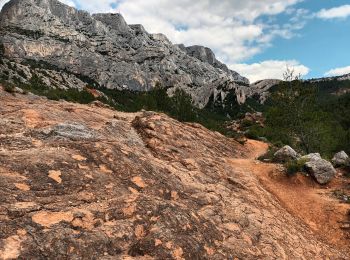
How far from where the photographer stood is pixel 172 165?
685 inches

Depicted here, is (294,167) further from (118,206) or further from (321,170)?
(118,206)

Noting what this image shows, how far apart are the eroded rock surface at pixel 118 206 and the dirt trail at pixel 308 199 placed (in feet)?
3.33

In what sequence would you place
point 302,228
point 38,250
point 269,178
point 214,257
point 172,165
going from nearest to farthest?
1. point 38,250
2. point 214,257
3. point 302,228
4. point 172,165
5. point 269,178

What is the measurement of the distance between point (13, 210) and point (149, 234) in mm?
3676

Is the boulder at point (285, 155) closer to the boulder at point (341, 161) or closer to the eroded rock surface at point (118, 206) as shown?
the boulder at point (341, 161)

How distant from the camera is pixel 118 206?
34.0 feet

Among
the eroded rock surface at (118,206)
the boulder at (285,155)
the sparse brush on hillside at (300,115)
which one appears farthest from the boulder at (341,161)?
the eroded rock surface at (118,206)

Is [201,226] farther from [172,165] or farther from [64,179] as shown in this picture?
[172,165]

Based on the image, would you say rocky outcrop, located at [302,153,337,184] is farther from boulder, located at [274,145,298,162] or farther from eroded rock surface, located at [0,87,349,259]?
eroded rock surface, located at [0,87,349,259]

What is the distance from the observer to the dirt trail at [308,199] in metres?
16.9

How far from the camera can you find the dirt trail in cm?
1686

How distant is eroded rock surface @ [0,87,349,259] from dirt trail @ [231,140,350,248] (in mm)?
1015

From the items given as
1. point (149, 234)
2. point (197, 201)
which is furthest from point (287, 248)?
point (149, 234)

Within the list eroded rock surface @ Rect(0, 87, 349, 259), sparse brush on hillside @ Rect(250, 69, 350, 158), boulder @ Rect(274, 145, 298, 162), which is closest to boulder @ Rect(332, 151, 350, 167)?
boulder @ Rect(274, 145, 298, 162)
